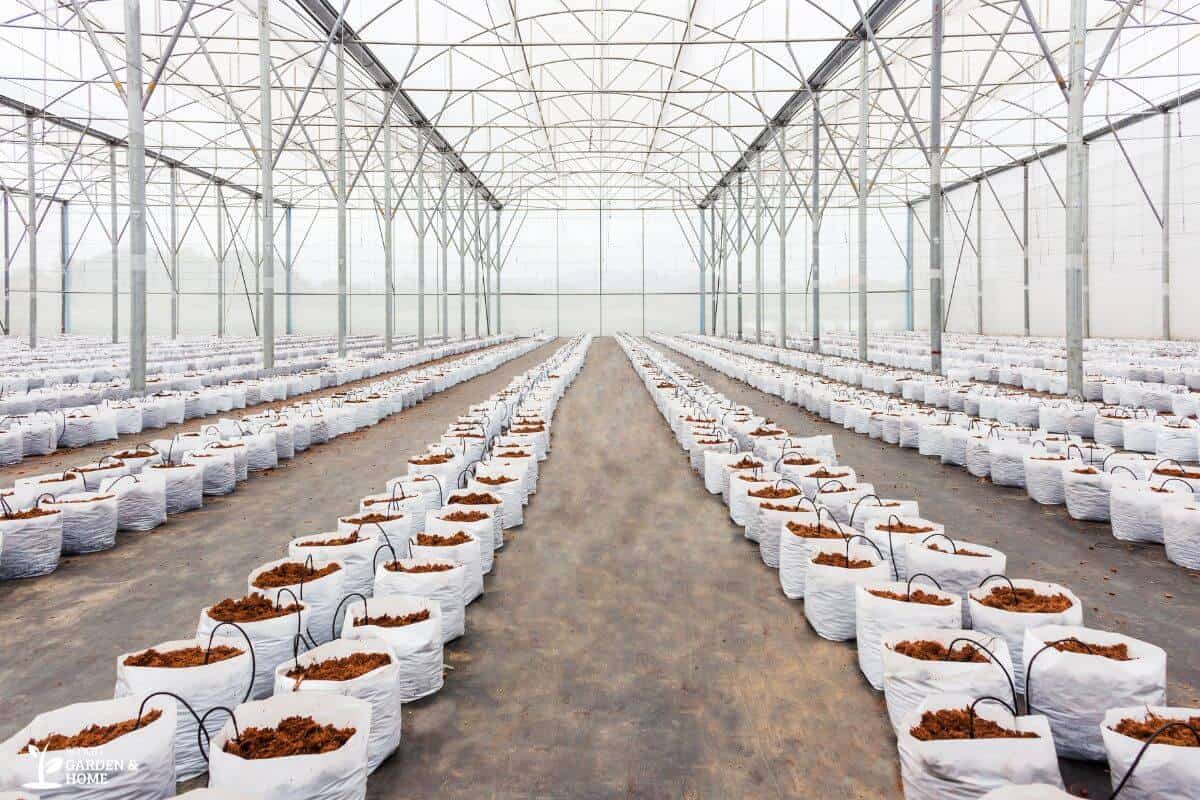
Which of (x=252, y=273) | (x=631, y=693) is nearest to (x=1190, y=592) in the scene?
(x=631, y=693)

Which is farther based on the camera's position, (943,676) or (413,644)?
(413,644)

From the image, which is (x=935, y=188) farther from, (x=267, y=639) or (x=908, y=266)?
(x=908, y=266)

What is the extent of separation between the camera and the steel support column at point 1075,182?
1199 centimetres

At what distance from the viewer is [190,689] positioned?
3365 millimetres

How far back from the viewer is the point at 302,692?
3.21 m

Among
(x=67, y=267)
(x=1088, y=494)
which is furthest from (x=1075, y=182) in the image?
(x=67, y=267)

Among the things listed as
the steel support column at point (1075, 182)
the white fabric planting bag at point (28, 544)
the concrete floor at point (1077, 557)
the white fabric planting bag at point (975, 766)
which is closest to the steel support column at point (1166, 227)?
the steel support column at point (1075, 182)

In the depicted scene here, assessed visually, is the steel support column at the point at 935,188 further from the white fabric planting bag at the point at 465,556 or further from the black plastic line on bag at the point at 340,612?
the black plastic line on bag at the point at 340,612

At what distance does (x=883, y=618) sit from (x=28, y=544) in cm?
635

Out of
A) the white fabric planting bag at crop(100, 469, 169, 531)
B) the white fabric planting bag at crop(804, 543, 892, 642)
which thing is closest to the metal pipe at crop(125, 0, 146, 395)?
the white fabric planting bag at crop(100, 469, 169, 531)

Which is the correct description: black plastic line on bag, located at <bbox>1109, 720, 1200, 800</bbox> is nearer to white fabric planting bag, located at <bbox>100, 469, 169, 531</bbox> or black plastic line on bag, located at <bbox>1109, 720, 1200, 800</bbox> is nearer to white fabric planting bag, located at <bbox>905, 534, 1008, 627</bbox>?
white fabric planting bag, located at <bbox>905, 534, 1008, 627</bbox>

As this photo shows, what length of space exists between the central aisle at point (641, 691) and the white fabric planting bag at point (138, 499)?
360 cm

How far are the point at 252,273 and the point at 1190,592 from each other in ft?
173

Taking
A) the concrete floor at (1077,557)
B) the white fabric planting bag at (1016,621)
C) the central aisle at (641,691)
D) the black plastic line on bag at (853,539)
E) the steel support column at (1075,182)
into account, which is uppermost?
the steel support column at (1075,182)
